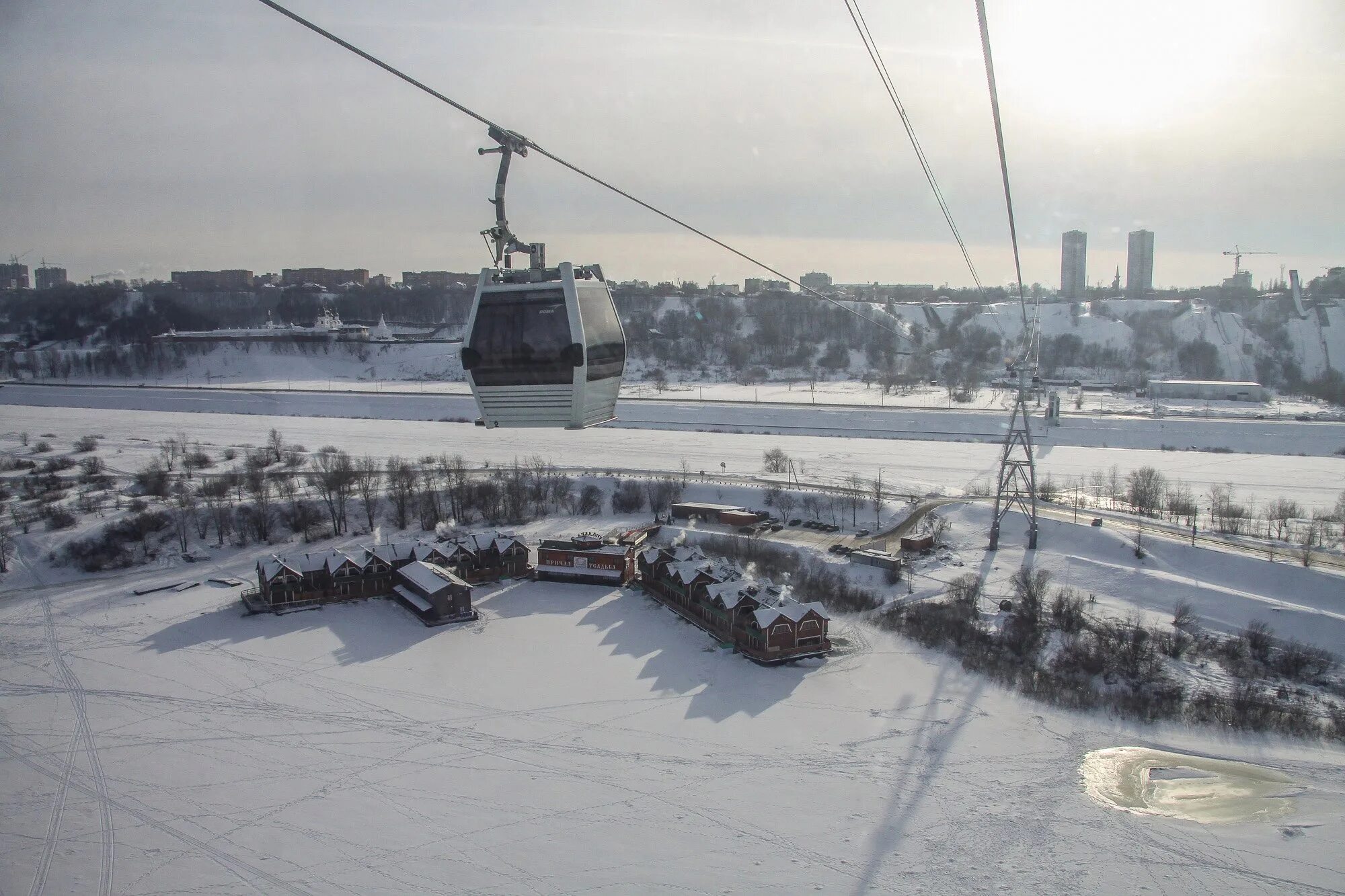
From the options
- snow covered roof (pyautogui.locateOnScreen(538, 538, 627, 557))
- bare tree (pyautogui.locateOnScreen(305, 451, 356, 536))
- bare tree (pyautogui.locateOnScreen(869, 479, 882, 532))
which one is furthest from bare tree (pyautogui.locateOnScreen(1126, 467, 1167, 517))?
bare tree (pyautogui.locateOnScreen(305, 451, 356, 536))

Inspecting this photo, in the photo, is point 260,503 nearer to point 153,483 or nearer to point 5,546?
point 153,483

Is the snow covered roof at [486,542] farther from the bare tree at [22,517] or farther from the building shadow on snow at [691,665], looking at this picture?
the bare tree at [22,517]

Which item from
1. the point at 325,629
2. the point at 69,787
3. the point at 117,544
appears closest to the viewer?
the point at 69,787

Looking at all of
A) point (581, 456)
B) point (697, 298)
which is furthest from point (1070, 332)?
point (581, 456)

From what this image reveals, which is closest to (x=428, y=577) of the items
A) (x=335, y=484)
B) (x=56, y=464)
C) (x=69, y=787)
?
(x=69, y=787)

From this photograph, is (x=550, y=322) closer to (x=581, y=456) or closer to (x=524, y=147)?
(x=524, y=147)

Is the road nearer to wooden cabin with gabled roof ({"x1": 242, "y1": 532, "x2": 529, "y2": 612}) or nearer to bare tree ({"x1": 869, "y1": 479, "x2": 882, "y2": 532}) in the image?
bare tree ({"x1": 869, "y1": 479, "x2": 882, "y2": 532})

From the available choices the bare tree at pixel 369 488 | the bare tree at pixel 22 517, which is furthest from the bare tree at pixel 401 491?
the bare tree at pixel 22 517
